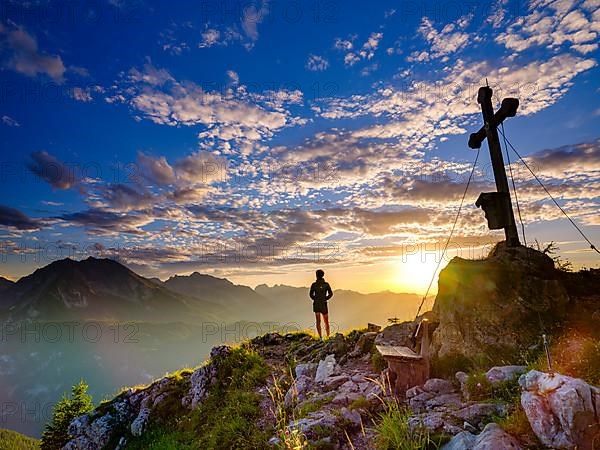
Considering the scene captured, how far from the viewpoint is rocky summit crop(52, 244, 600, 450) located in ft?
14.8

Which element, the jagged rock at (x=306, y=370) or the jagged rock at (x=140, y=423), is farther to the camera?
the jagged rock at (x=140, y=423)

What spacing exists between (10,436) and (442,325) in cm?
19675

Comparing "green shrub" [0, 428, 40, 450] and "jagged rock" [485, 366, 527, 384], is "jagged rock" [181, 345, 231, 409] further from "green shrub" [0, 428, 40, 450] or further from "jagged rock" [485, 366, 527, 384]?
"green shrub" [0, 428, 40, 450]

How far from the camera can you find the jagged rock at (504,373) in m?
6.50

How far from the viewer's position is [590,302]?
8398 mm

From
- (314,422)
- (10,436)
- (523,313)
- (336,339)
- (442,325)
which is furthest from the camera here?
(10,436)

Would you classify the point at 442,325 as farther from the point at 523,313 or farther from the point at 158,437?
the point at 158,437

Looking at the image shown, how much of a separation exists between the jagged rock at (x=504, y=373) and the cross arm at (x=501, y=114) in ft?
22.4

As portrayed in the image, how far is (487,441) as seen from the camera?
4367mm

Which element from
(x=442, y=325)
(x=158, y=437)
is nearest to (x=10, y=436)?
(x=158, y=437)

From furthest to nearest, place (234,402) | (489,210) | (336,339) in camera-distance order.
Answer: (336,339), (234,402), (489,210)

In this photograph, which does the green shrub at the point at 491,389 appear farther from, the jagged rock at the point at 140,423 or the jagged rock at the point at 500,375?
the jagged rock at the point at 140,423

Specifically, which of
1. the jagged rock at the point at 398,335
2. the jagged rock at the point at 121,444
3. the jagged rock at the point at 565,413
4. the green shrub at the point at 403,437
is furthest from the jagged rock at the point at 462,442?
the jagged rock at the point at 121,444

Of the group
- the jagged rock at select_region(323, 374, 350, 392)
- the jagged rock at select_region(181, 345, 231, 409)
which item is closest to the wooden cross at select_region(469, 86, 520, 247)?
the jagged rock at select_region(323, 374, 350, 392)
